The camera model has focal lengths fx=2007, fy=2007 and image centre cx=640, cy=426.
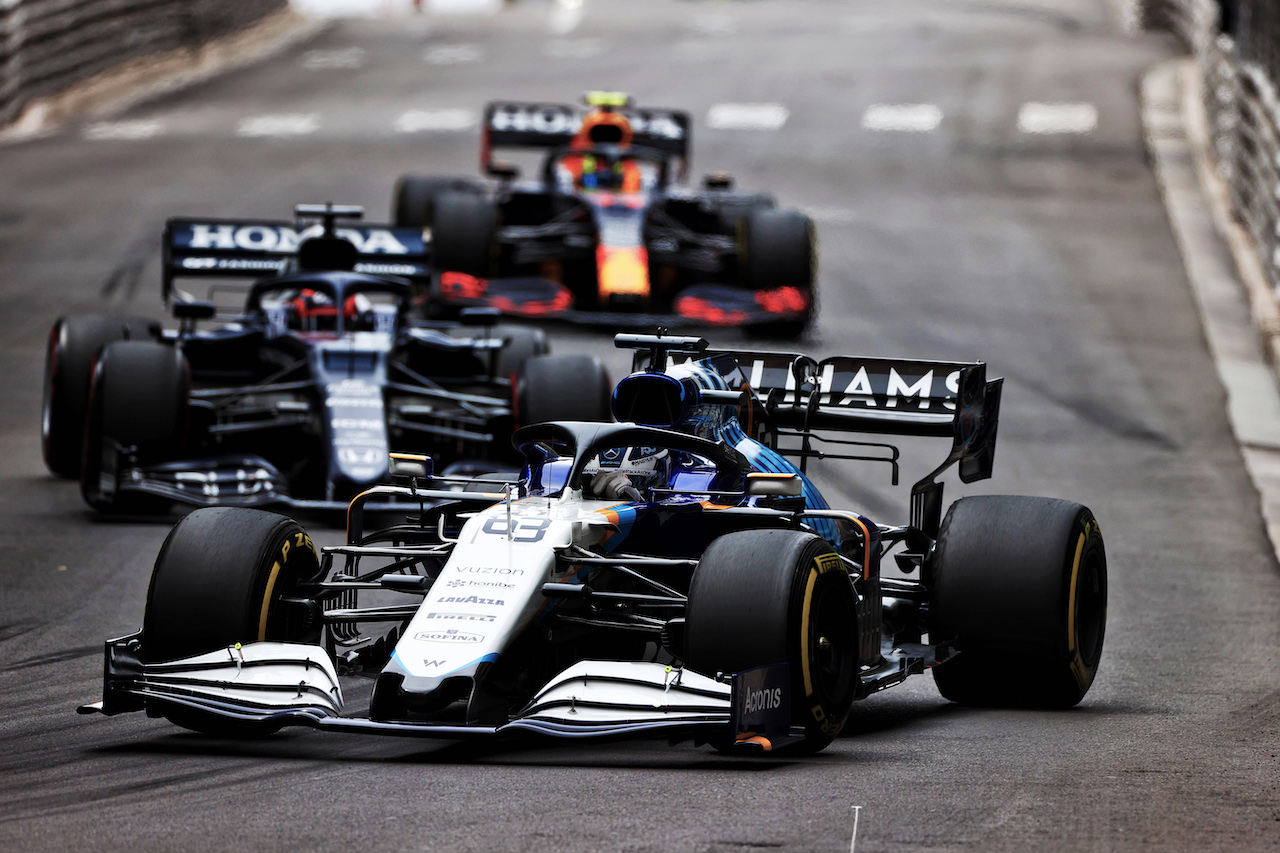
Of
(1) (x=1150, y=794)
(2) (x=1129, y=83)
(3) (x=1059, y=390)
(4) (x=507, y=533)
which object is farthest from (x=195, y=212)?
(1) (x=1150, y=794)

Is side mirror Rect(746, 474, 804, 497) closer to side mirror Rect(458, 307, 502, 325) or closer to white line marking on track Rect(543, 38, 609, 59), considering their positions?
side mirror Rect(458, 307, 502, 325)

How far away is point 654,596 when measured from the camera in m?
8.40

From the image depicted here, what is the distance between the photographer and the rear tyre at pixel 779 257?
21.8m

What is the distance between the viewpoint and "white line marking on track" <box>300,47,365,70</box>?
4578cm

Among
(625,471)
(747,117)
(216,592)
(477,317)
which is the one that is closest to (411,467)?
(625,471)

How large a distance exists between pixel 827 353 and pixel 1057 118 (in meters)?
17.3

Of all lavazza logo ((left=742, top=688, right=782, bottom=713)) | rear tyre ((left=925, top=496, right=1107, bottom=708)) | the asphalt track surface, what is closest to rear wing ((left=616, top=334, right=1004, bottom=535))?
rear tyre ((left=925, top=496, right=1107, bottom=708))

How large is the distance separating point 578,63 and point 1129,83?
12053mm

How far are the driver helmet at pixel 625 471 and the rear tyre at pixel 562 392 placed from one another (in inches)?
207

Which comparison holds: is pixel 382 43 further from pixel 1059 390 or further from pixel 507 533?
pixel 507 533

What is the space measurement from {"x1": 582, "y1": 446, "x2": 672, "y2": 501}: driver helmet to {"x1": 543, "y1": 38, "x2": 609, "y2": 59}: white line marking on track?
37.0 meters

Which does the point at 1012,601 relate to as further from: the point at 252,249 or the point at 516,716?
the point at 252,249

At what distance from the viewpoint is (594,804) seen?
694 centimetres

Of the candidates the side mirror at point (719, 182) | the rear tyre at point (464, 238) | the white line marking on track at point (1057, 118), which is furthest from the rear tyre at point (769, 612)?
the white line marking on track at point (1057, 118)
